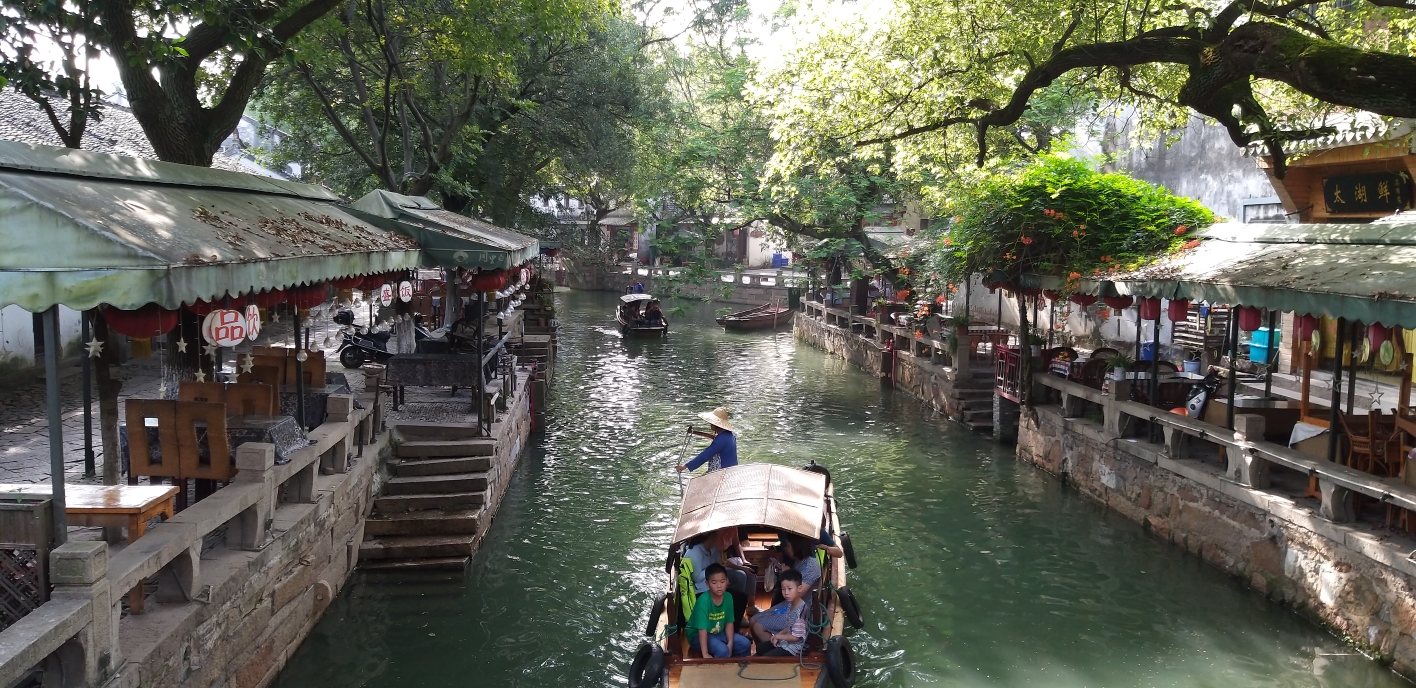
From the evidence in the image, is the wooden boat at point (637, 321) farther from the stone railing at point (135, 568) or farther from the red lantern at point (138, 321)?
the red lantern at point (138, 321)

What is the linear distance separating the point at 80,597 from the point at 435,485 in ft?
19.6

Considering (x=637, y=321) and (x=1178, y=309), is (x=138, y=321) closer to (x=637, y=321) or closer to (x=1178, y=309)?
(x=1178, y=309)

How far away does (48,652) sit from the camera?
4.83m

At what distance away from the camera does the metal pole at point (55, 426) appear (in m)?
5.20

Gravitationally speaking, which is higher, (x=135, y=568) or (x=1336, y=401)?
(x=1336, y=401)

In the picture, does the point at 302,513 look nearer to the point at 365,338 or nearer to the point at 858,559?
the point at 858,559

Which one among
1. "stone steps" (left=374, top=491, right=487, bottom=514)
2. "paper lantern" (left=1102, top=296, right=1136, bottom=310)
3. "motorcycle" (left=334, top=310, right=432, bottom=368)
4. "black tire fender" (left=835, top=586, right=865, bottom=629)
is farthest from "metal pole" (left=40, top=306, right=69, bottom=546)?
"paper lantern" (left=1102, top=296, right=1136, bottom=310)

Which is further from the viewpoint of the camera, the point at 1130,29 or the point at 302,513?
the point at 1130,29

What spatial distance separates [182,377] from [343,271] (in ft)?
7.35

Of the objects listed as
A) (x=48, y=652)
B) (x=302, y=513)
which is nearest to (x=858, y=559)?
(x=302, y=513)

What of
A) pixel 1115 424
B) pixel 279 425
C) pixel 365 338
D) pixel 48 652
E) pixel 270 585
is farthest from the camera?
pixel 365 338

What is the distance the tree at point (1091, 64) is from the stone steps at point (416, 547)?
8.68 metres

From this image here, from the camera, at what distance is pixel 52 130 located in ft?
55.5

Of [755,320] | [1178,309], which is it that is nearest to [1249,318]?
[1178,309]
